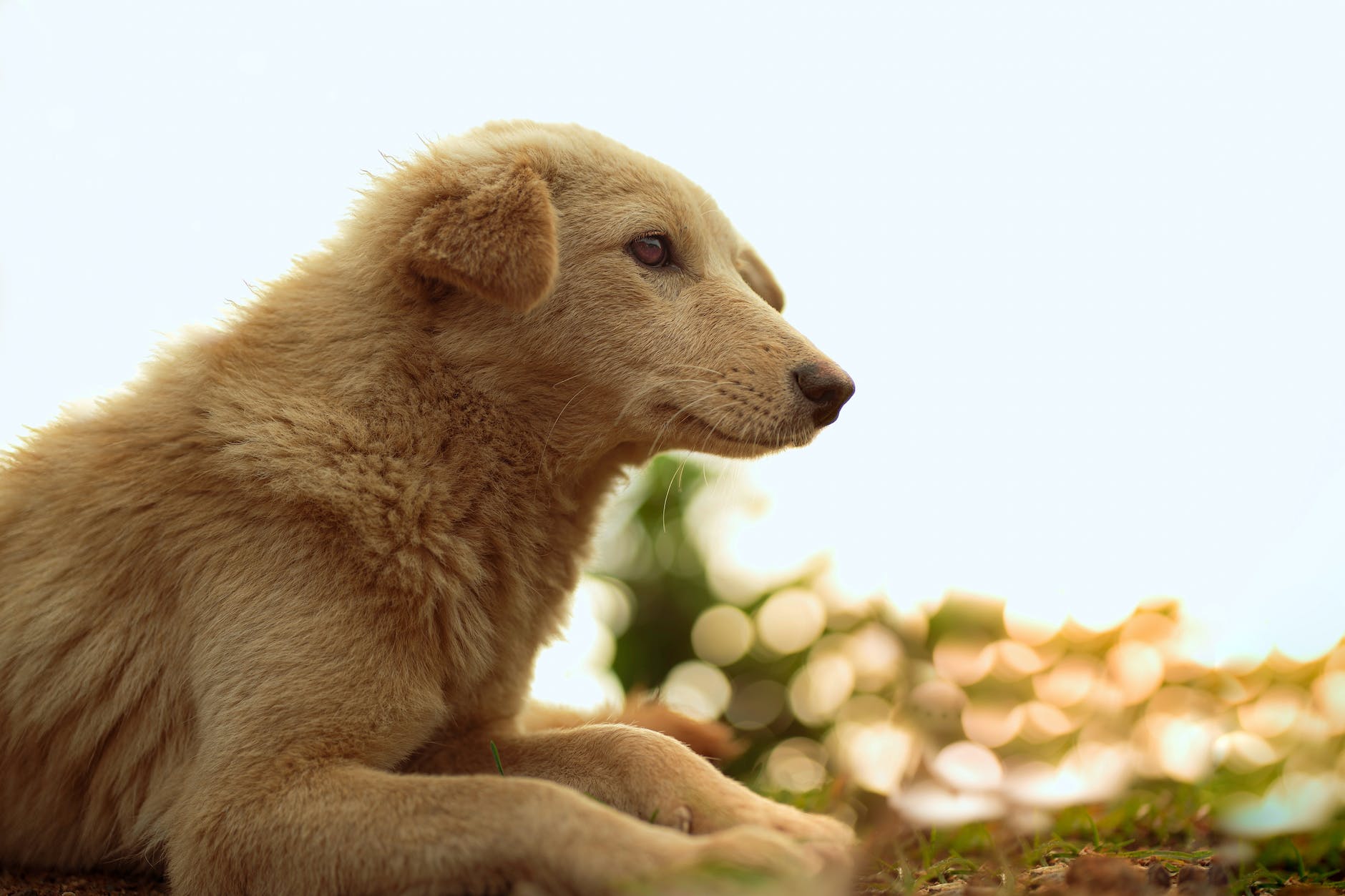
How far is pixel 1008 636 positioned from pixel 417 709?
161 inches

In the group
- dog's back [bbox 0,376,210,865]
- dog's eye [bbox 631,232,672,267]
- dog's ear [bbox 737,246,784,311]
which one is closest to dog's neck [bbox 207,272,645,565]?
dog's back [bbox 0,376,210,865]

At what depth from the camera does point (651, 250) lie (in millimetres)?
3691

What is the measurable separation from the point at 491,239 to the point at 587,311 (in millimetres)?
465

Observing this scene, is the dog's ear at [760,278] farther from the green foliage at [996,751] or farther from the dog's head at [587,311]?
the green foliage at [996,751]

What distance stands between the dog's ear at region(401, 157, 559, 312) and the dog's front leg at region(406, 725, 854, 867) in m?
1.37

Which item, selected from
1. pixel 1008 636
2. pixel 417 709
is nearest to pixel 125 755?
pixel 417 709

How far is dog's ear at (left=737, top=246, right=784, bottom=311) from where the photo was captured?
4449mm

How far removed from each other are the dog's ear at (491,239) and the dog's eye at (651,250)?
0.43 m

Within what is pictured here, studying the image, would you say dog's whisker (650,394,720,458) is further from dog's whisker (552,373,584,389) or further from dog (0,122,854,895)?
dog's whisker (552,373,584,389)

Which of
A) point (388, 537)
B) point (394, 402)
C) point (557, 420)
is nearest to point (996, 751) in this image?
point (557, 420)

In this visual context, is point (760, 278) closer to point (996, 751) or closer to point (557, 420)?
point (557, 420)

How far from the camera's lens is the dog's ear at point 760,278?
445 cm

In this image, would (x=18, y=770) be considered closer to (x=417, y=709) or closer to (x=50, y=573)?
(x=50, y=573)

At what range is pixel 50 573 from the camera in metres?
3.21
